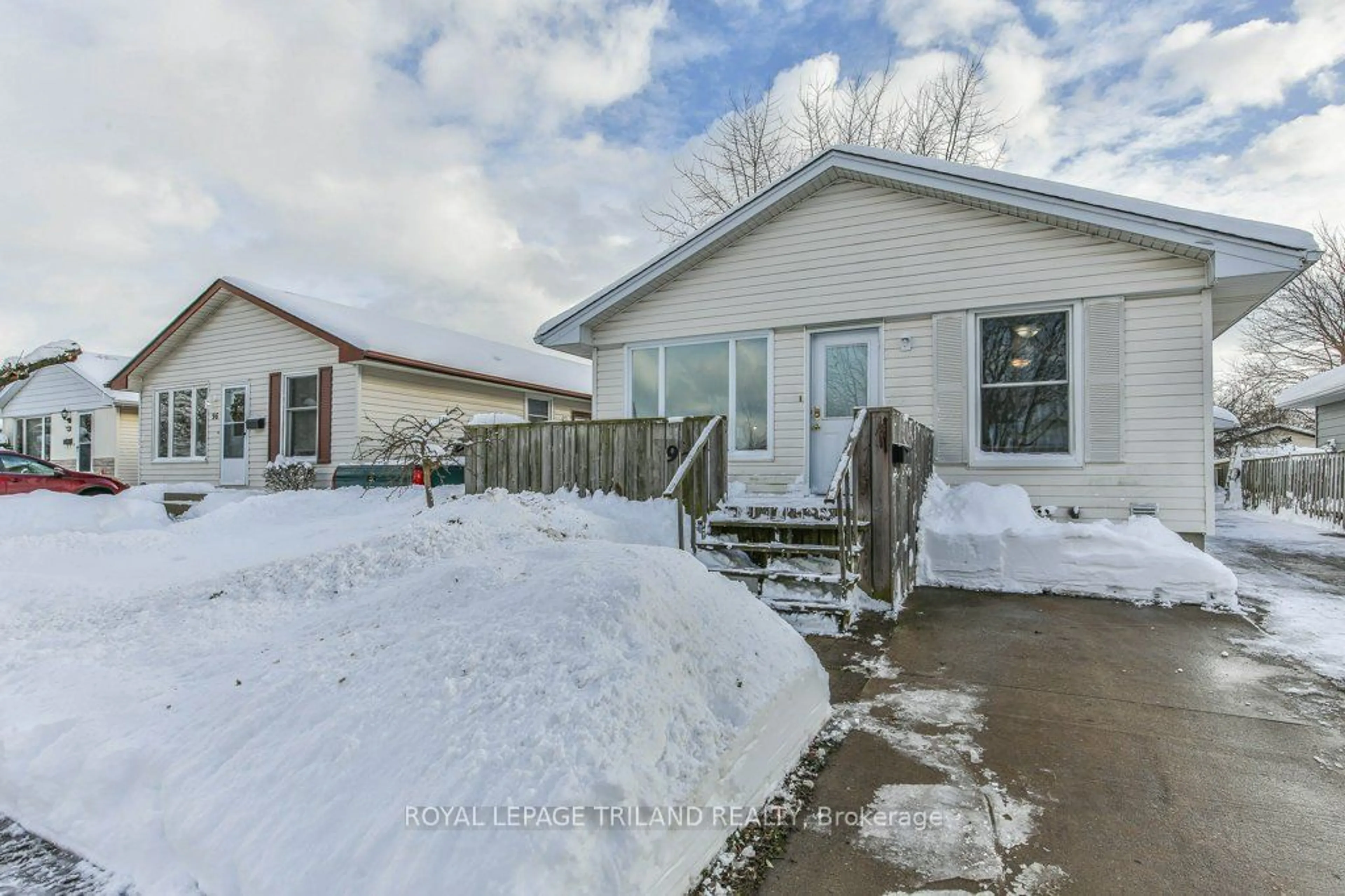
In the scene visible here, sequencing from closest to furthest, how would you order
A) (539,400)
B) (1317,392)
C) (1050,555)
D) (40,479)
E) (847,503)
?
1. (847,503)
2. (1050,555)
3. (40,479)
4. (1317,392)
5. (539,400)

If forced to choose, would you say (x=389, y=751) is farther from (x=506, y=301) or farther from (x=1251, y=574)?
(x=506, y=301)

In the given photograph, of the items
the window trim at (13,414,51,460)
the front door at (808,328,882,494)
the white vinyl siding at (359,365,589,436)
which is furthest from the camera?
the window trim at (13,414,51,460)

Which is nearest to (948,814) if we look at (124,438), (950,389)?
(950,389)

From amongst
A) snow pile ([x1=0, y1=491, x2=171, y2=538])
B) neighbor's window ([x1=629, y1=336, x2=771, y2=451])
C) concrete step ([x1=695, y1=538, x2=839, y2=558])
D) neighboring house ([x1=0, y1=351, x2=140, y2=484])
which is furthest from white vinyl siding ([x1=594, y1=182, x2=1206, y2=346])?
neighboring house ([x1=0, y1=351, x2=140, y2=484])

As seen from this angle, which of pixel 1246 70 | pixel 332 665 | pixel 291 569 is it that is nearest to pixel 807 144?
pixel 1246 70

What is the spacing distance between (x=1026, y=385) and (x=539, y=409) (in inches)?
467

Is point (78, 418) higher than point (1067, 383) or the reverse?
higher

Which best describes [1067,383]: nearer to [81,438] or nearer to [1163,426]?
[1163,426]

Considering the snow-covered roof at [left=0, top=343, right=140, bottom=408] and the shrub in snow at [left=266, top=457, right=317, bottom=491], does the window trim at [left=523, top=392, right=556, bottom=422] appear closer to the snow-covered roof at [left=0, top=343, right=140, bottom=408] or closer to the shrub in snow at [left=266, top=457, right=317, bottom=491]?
the shrub in snow at [left=266, top=457, right=317, bottom=491]

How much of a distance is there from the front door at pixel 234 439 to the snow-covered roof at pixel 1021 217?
8339 millimetres

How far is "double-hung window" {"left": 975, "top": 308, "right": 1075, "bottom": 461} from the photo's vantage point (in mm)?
6953

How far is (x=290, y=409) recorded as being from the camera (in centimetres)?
1273

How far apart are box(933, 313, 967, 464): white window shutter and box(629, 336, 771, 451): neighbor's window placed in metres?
2.09

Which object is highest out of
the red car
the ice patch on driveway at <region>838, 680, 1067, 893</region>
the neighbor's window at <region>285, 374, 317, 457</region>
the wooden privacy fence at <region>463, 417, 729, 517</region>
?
the neighbor's window at <region>285, 374, 317, 457</region>
